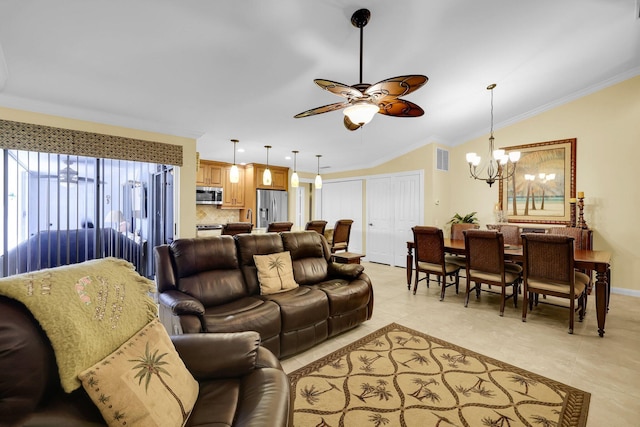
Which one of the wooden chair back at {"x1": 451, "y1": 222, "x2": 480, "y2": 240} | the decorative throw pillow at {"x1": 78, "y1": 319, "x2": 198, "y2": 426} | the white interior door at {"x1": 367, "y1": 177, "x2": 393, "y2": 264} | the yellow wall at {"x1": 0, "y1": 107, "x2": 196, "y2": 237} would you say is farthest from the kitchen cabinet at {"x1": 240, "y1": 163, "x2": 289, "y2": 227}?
the decorative throw pillow at {"x1": 78, "y1": 319, "x2": 198, "y2": 426}

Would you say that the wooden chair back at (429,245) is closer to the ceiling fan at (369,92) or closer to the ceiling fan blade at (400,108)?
the ceiling fan blade at (400,108)

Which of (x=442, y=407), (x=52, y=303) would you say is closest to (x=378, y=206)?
(x=442, y=407)

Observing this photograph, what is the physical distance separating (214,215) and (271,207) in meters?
1.35

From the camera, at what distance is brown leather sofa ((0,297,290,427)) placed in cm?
90

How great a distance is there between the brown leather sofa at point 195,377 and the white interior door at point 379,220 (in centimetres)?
534

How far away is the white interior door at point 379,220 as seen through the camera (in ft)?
21.2

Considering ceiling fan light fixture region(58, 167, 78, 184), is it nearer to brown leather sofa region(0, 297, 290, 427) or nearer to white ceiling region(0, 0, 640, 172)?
white ceiling region(0, 0, 640, 172)

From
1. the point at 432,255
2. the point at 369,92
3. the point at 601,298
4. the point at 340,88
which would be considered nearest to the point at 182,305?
the point at 340,88

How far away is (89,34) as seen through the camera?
2.25 meters

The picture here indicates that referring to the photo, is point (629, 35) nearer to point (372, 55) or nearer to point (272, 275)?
point (372, 55)

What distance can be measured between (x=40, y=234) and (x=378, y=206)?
5.79 metres

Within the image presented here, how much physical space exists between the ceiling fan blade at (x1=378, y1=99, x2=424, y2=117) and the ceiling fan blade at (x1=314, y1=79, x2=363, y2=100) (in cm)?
34

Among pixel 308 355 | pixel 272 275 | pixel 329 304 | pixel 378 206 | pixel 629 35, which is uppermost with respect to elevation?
pixel 629 35

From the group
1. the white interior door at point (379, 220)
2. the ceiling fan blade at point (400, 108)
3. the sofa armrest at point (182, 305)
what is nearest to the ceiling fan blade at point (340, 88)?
the ceiling fan blade at point (400, 108)
